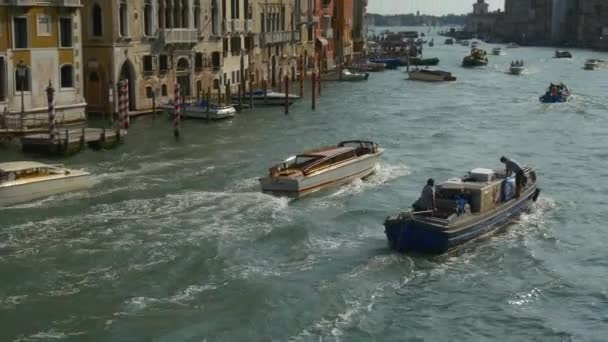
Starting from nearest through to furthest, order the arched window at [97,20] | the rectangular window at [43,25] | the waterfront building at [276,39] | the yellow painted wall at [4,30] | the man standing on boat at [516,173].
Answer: the man standing on boat at [516,173]
the yellow painted wall at [4,30]
the rectangular window at [43,25]
the arched window at [97,20]
the waterfront building at [276,39]

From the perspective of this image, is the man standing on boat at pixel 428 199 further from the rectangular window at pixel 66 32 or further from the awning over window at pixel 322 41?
the awning over window at pixel 322 41

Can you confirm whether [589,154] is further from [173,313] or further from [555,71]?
[555,71]

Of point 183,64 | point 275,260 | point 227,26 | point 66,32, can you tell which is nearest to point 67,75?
point 66,32

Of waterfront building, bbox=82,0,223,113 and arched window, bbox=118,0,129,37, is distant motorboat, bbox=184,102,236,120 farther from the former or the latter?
arched window, bbox=118,0,129,37

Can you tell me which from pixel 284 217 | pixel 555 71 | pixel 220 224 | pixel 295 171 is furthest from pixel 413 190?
pixel 555 71

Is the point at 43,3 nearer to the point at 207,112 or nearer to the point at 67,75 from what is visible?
the point at 67,75

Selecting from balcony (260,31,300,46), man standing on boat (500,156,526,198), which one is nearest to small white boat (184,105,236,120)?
balcony (260,31,300,46)

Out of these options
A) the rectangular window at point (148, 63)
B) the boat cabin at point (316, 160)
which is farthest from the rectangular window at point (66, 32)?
the boat cabin at point (316, 160)
